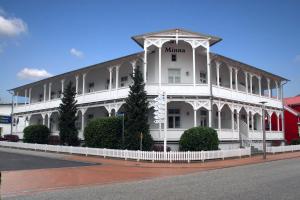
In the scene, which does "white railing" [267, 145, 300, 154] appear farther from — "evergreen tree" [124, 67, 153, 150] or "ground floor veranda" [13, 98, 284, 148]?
"evergreen tree" [124, 67, 153, 150]

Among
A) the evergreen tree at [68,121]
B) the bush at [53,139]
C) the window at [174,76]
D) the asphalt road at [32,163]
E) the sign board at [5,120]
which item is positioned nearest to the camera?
the asphalt road at [32,163]

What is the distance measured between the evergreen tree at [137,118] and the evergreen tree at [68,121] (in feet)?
27.0

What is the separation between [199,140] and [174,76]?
789 centimetres

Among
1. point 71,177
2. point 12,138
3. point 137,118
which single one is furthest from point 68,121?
point 71,177

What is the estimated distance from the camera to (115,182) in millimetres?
13398

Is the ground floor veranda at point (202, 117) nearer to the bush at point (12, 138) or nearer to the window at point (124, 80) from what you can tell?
the window at point (124, 80)

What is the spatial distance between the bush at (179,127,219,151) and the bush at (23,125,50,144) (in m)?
17.5

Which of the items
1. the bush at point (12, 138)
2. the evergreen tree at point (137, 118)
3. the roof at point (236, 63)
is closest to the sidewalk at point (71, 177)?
the evergreen tree at point (137, 118)

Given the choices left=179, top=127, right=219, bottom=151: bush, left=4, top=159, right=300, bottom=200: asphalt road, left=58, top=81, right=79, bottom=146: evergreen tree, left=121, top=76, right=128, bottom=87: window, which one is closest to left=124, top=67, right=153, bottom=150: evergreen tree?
left=179, top=127, right=219, bottom=151: bush

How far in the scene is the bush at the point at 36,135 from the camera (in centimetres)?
3503

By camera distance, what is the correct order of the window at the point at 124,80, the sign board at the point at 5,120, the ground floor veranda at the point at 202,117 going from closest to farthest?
the ground floor veranda at the point at 202,117 < the window at the point at 124,80 < the sign board at the point at 5,120

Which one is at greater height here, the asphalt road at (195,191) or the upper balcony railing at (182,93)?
the upper balcony railing at (182,93)

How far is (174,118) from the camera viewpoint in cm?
2875

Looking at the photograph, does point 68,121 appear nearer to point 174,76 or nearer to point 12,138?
point 174,76
